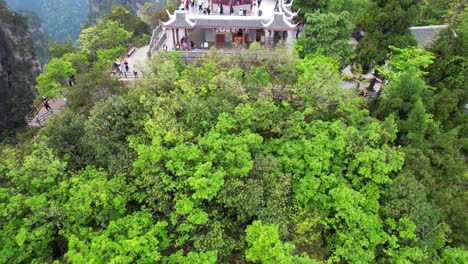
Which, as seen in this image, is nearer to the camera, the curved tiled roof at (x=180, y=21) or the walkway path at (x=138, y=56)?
the curved tiled roof at (x=180, y=21)

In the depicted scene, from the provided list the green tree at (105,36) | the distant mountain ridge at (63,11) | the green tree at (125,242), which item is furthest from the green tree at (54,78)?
the distant mountain ridge at (63,11)

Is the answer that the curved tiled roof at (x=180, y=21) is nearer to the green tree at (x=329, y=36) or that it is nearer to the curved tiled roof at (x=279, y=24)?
the curved tiled roof at (x=279, y=24)

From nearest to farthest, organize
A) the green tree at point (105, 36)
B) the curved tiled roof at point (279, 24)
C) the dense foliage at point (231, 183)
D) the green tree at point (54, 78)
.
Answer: the dense foliage at point (231, 183)
the curved tiled roof at point (279, 24)
the green tree at point (54, 78)
the green tree at point (105, 36)

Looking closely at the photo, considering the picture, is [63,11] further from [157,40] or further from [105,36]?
[157,40]

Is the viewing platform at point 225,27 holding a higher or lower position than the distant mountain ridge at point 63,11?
higher

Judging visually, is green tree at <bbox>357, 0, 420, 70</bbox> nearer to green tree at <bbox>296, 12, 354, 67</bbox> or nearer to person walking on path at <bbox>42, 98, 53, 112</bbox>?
green tree at <bbox>296, 12, 354, 67</bbox>

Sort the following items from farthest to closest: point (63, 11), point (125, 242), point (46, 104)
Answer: point (63, 11)
point (46, 104)
point (125, 242)

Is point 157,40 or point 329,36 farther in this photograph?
point 157,40

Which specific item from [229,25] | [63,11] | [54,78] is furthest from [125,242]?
[63,11]
